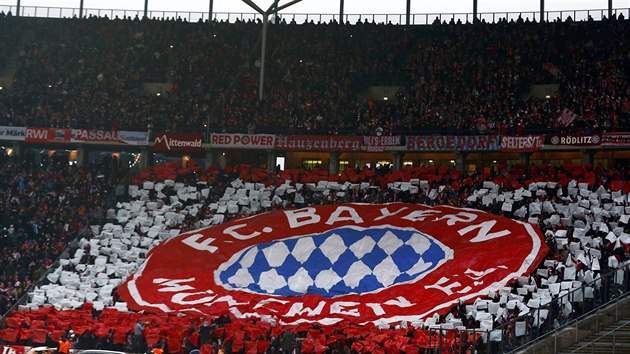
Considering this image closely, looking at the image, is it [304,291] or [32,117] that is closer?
[304,291]

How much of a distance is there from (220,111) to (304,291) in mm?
16929

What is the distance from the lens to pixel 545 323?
24.6 metres

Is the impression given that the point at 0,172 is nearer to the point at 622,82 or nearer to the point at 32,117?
the point at 32,117

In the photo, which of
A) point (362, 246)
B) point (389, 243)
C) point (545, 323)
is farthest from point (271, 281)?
point (545, 323)

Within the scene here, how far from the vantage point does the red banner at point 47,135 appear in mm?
46156

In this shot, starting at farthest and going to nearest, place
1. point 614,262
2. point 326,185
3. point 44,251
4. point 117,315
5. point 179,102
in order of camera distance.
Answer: point 179,102 → point 326,185 → point 44,251 → point 117,315 → point 614,262

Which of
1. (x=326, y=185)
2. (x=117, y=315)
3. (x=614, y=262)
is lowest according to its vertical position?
(x=117, y=315)

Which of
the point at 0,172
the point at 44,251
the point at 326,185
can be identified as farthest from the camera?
the point at 0,172

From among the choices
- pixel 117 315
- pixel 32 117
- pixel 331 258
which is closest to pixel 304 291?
pixel 331 258

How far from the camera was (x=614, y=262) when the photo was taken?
28844 mm

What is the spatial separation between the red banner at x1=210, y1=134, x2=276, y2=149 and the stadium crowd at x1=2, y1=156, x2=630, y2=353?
2.20 metres

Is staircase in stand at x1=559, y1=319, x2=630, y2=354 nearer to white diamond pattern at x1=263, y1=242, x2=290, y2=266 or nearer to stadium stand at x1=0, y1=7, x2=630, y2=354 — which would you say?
stadium stand at x1=0, y1=7, x2=630, y2=354

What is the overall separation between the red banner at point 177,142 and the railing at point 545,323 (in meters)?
21.9

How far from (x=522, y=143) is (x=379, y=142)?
6426mm
